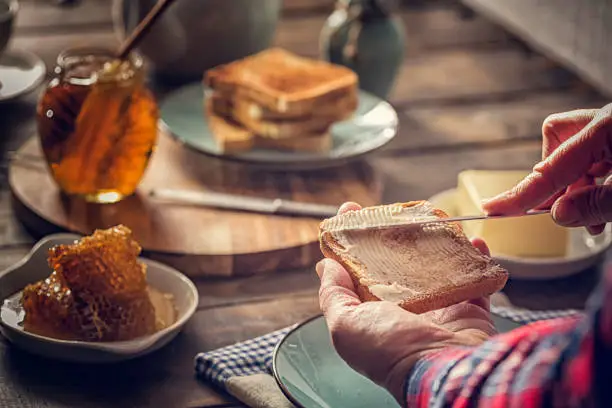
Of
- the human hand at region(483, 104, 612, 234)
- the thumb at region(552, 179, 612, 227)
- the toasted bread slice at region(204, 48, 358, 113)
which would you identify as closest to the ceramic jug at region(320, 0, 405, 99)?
the toasted bread slice at region(204, 48, 358, 113)

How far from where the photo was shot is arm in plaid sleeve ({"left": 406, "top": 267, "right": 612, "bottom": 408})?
68cm

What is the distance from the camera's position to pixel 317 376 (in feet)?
3.55

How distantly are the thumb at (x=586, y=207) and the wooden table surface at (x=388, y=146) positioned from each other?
0.31 meters

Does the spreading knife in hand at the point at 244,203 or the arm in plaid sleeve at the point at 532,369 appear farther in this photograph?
the spreading knife in hand at the point at 244,203

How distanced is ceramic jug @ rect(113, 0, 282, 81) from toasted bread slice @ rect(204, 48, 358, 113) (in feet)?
0.19

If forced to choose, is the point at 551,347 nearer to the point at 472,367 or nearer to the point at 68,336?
the point at 472,367

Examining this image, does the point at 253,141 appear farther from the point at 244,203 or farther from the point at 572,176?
the point at 572,176

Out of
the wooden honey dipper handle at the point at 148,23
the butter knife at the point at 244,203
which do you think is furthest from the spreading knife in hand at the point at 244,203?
the wooden honey dipper handle at the point at 148,23

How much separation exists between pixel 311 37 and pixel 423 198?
715 mm

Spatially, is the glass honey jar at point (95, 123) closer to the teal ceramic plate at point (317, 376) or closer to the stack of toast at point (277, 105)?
the stack of toast at point (277, 105)

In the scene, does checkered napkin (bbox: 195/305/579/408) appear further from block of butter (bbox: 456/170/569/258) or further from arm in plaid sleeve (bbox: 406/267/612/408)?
arm in plaid sleeve (bbox: 406/267/612/408)

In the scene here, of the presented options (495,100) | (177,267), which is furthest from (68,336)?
(495,100)

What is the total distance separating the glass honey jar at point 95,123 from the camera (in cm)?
146

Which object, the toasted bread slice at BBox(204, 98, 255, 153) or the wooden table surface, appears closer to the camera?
the wooden table surface
